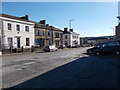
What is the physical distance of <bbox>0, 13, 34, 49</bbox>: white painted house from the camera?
28.6 metres

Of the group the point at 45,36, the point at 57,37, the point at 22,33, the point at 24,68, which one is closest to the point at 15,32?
the point at 22,33

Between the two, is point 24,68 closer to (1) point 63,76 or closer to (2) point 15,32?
(1) point 63,76

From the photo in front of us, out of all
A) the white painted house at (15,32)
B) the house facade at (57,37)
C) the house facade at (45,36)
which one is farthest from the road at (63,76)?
the house facade at (57,37)

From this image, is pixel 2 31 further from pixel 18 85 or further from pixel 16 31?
pixel 18 85

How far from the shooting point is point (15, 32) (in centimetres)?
3125

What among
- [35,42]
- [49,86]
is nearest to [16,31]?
[35,42]

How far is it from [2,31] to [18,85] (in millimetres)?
24461

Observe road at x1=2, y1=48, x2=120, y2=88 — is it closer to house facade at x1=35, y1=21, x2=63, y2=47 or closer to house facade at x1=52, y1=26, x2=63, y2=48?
house facade at x1=35, y1=21, x2=63, y2=47

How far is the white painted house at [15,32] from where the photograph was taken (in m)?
28.6

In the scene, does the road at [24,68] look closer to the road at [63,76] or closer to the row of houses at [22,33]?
the road at [63,76]

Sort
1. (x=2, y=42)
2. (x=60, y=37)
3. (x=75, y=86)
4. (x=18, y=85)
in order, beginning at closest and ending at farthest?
(x=75, y=86), (x=18, y=85), (x=2, y=42), (x=60, y=37)

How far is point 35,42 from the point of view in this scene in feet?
128

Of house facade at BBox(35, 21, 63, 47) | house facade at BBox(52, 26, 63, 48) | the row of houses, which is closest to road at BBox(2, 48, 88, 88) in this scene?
the row of houses

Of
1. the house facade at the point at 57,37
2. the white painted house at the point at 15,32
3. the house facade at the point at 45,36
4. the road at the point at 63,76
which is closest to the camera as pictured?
the road at the point at 63,76
